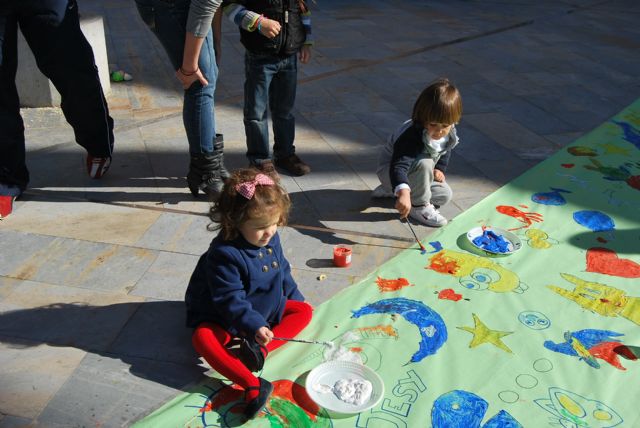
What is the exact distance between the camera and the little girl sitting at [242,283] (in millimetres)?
2070

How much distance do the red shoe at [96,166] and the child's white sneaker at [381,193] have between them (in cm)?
147

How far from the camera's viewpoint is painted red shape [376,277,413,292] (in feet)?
8.82

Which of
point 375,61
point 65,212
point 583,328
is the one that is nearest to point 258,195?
point 583,328

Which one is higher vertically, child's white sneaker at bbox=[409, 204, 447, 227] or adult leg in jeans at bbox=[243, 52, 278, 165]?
adult leg in jeans at bbox=[243, 52, 278, 165]

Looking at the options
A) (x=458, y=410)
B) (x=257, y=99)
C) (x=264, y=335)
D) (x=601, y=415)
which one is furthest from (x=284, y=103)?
(x=601, y=415)

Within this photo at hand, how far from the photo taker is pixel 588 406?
2080 mm

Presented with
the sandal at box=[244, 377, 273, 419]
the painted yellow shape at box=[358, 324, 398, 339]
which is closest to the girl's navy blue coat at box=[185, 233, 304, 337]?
the sandal at box=[244, 377, 273, 419]

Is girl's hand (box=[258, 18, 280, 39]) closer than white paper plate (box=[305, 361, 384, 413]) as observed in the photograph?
No

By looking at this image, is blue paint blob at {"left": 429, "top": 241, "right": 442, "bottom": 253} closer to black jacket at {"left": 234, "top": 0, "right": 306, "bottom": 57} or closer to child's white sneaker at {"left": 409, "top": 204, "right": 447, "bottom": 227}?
child's white sneaker at {"left": 409, "top": 204, "right": 447, "bottom": 227}

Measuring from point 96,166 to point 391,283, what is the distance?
1.83 metres

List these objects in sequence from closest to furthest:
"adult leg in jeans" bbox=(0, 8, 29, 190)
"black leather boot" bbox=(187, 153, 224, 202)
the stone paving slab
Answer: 1. the stone paving slab
2. "adult leg in jeans" bbox=(0, 8, 29, 190)
3. "black leather boot" bbox=(187, 153, 224, 202)

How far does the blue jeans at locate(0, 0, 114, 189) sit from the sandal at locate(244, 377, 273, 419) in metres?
1.94

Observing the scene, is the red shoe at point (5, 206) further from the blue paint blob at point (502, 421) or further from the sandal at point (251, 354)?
the blue paint blob at point (502, 421)

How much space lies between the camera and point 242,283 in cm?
218
